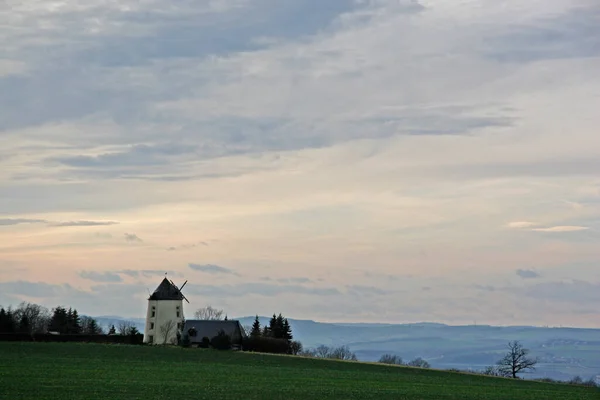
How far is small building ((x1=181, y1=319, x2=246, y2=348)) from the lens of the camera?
120 meters

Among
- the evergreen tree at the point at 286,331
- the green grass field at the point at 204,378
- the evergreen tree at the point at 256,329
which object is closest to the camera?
the green grass field at the point at 204,378

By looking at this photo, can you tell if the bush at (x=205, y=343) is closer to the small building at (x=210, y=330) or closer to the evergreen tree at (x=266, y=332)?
the small building at (x=210, y=330)

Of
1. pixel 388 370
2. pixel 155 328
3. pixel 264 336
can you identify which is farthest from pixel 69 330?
pixel 388 370

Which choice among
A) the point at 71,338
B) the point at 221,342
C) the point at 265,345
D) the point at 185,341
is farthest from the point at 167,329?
the point at 71,338

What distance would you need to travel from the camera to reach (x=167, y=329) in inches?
5128

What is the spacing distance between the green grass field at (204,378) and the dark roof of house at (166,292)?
34.2m

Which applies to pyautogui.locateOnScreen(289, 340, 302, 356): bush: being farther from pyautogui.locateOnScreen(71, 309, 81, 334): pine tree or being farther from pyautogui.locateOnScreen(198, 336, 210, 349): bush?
pyautogui.locateOnScreen(71, 309, 81, 334): pine tree

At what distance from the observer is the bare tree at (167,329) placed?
129m

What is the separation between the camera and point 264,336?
126062 mm

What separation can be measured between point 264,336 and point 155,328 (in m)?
16.8

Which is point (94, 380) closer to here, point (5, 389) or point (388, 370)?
point (5, 389)

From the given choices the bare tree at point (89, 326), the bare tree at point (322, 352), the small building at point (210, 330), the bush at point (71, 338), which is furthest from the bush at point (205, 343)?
the bare tree at point (89, 326)

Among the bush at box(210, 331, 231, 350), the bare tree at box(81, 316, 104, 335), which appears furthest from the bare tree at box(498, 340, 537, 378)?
the bare tree at box(81, 316, 104, 335)

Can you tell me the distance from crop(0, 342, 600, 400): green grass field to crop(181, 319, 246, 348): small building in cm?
2087
